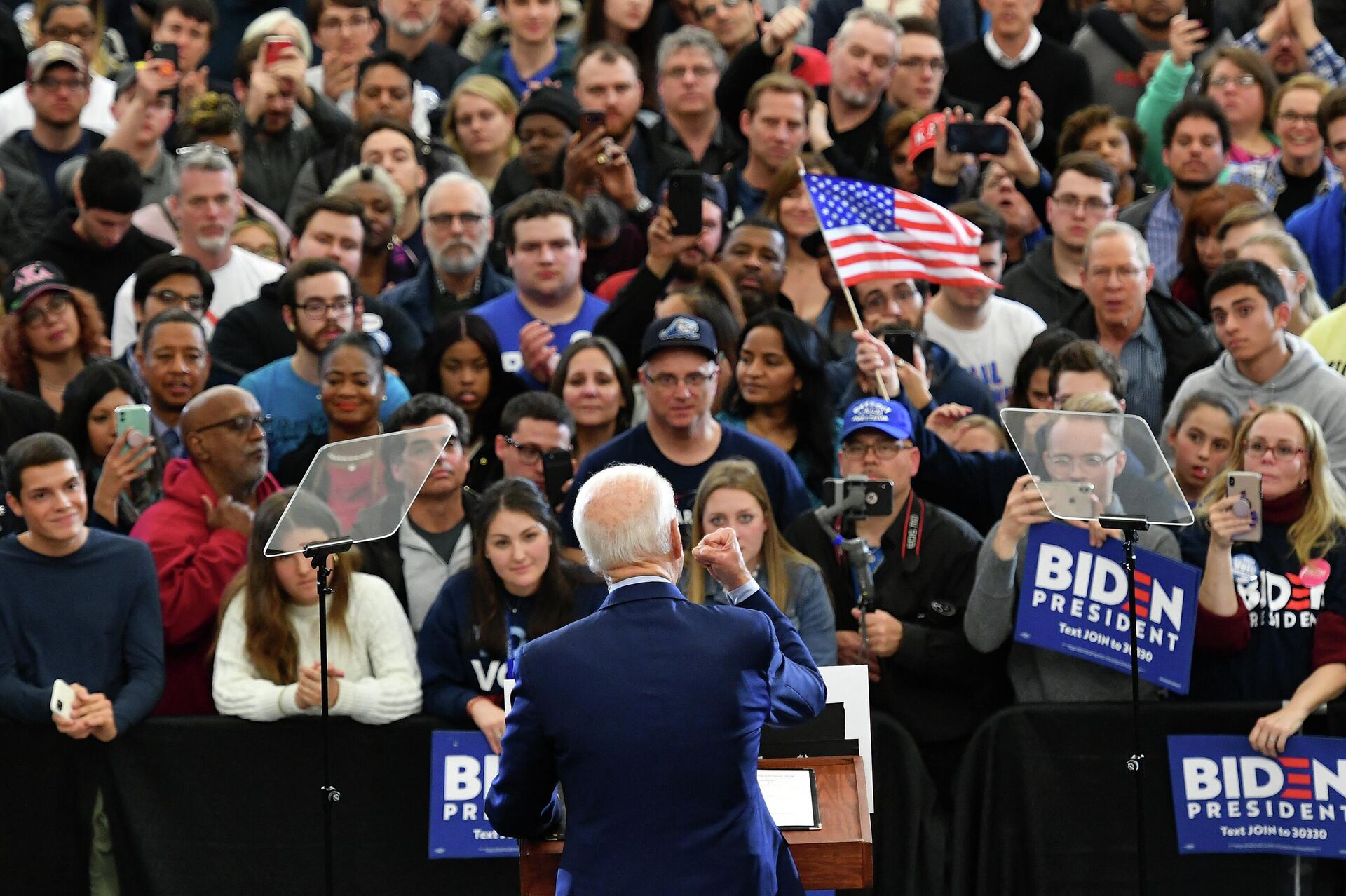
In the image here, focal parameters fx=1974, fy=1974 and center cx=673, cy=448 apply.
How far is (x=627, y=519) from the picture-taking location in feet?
15.4

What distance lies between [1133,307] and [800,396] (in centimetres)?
163

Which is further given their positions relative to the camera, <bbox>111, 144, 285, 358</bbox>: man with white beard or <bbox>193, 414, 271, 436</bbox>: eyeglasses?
<bbox>111, 144, 285, 358</bbox>: man with white beard

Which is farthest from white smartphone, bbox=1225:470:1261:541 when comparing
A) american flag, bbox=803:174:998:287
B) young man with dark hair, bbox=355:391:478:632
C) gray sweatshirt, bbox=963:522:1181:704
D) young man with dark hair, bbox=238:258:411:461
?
young man with dark hair, bbox=238:258:411:461

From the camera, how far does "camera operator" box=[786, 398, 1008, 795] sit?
285 inches

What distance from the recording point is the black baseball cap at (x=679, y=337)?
25.4 ft

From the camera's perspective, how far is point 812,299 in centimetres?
950

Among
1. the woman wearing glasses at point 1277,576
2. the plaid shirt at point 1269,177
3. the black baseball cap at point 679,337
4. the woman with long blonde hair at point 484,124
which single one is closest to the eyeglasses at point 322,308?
the black baseball cap at point 679,337

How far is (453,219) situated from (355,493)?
360cm

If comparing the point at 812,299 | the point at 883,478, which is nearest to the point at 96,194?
the point at 812,299

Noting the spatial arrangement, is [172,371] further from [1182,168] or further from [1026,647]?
[1182,168]

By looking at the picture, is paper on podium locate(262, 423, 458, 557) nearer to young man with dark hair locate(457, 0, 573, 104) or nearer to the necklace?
the necklace

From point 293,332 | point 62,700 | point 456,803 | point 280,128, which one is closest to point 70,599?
point 62,700

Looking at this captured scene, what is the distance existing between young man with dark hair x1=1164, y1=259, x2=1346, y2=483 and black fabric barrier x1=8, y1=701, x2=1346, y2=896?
1.60 metres

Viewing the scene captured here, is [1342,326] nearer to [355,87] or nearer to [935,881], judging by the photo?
[935,881]
